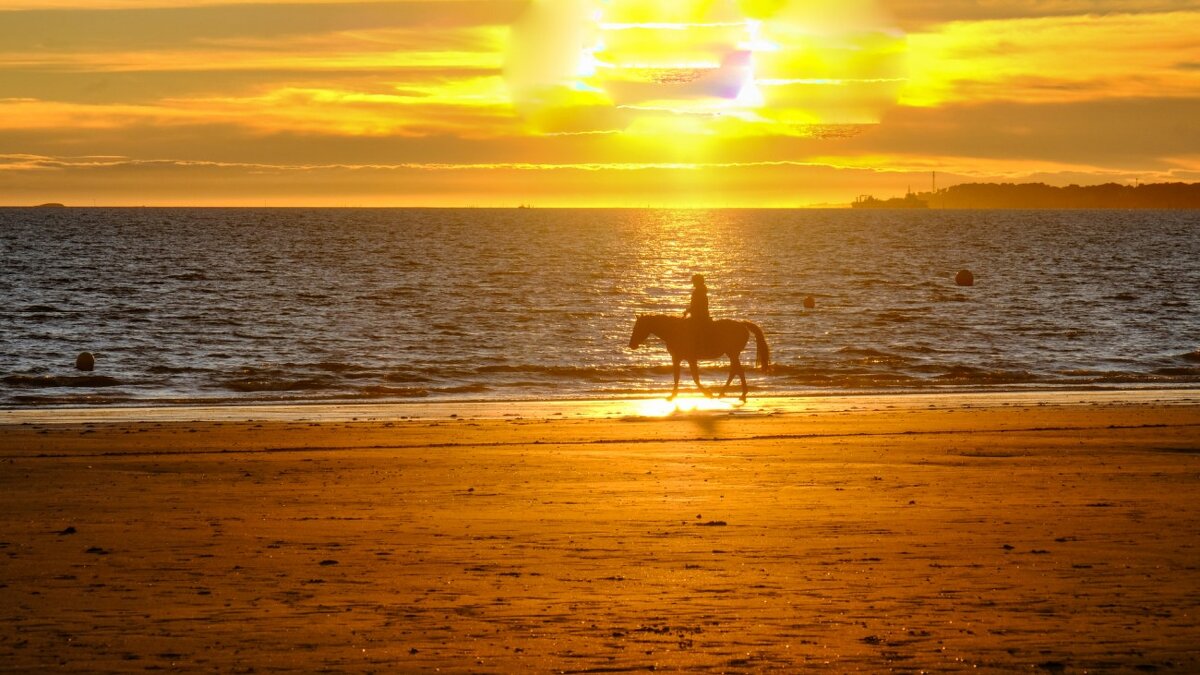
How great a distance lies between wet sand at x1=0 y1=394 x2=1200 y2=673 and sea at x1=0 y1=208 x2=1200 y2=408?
1054cm

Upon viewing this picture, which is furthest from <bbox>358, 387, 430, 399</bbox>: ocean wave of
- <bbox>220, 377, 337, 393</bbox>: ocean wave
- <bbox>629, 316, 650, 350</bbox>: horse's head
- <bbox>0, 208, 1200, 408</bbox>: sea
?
<bbox>629, 316, 650, 350</bbox>: horse's head

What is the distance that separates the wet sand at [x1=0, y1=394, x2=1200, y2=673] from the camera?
7.92 metres

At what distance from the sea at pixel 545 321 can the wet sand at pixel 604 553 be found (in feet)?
34.6

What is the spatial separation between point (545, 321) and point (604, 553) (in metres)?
38.7

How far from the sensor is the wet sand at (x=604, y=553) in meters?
7.92

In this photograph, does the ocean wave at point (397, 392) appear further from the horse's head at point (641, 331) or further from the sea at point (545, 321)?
the horse's head at point (641, 331)

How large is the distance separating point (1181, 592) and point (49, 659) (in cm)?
720

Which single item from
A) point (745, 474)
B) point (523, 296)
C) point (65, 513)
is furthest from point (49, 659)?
point (523, 296)

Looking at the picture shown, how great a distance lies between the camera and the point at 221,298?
62.8m

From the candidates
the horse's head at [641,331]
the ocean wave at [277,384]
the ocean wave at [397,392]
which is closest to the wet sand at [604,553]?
the horse's head at [641,331]

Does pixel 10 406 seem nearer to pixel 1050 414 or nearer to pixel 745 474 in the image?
pixel 745 474

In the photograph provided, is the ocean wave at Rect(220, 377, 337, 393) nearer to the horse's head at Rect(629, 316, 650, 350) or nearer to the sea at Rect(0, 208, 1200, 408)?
the sea at Rect(0, 208, 1200, 408)

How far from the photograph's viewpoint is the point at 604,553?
34.1 ft

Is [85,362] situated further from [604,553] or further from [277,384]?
[604,553]
